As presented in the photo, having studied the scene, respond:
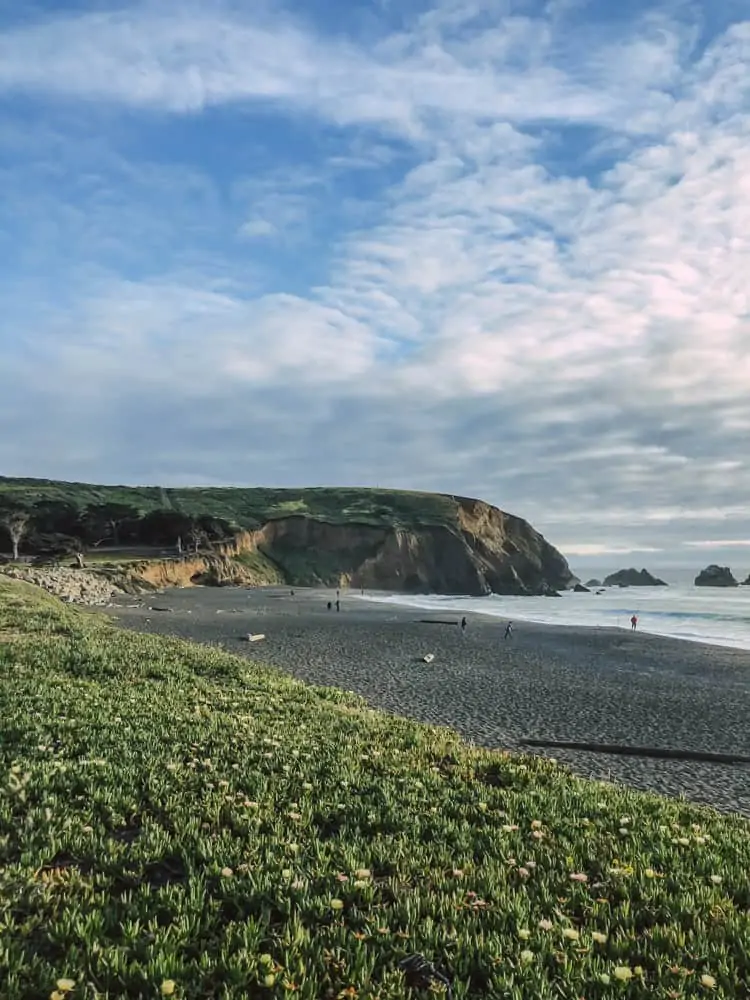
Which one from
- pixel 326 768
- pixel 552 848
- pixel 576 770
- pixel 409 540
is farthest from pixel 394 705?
pixel 409 540

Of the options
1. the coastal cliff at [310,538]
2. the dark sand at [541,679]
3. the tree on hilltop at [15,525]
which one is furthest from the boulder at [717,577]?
the tree on hilltop at [15,525]

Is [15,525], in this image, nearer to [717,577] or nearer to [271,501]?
[271,501]

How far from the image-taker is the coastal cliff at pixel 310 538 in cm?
8806

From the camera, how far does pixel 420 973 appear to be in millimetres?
4215

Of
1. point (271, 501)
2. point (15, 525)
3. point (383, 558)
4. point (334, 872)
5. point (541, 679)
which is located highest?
point (271, 501)

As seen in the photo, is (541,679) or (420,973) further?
(541,679)

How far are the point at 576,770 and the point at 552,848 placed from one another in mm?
7288

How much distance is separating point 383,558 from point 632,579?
8947cm

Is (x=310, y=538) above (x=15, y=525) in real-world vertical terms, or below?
above

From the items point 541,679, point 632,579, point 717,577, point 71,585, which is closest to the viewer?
point 541,679

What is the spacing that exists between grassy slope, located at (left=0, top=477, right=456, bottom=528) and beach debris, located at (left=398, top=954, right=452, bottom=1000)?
352ft

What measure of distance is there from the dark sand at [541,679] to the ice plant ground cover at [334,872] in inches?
223

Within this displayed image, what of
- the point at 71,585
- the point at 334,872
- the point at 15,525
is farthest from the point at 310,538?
the point at 334,872

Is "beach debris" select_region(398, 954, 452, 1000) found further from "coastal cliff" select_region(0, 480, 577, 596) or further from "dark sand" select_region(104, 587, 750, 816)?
"coastal cliff" select_region(0, 480, 577, 596)
